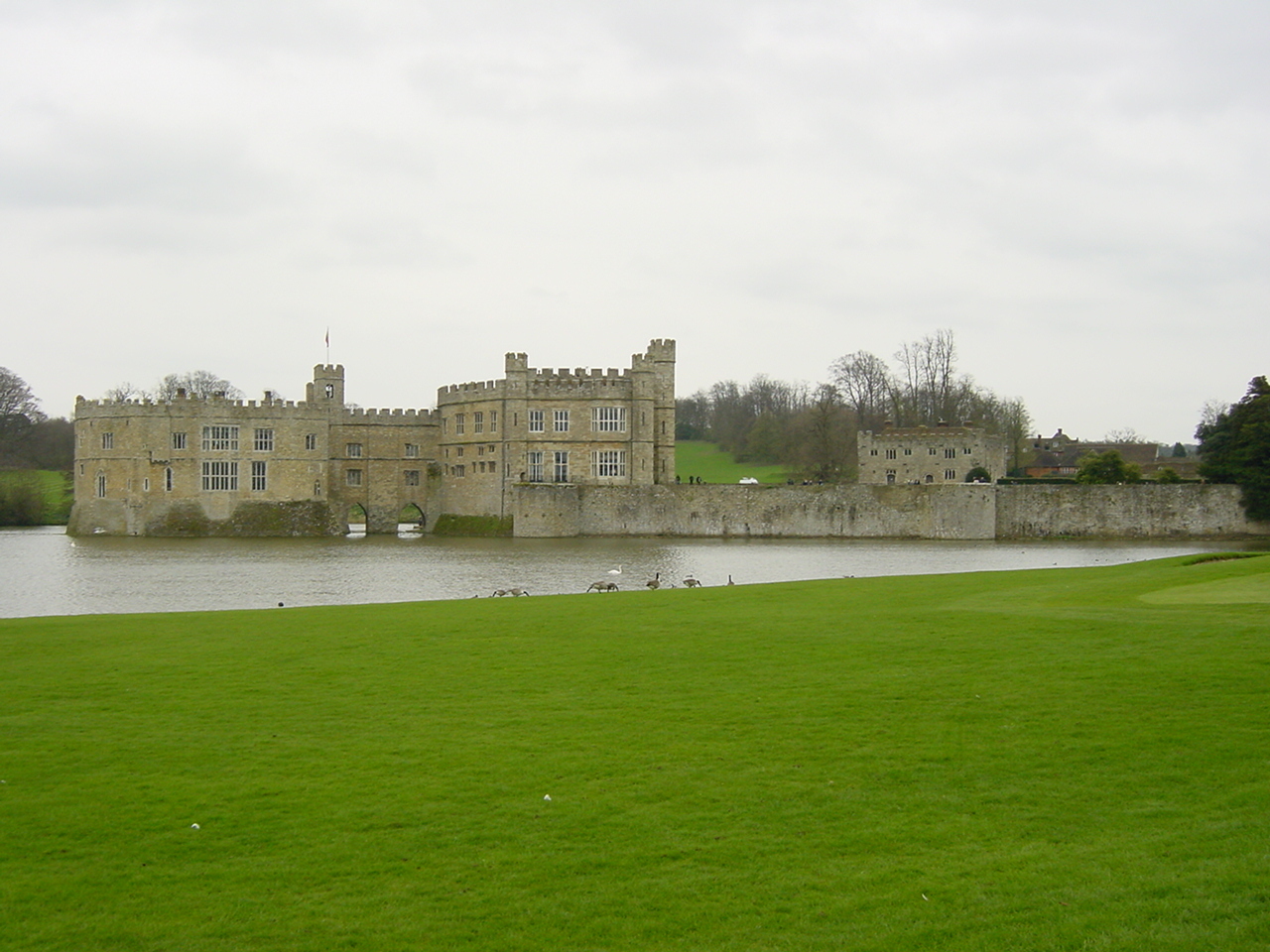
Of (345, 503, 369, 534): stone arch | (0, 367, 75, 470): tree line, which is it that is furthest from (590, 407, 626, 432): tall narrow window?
(0, 367, 75, 470): tree line

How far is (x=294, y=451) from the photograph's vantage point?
193ft

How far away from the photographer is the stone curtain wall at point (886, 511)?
5344 centimetres

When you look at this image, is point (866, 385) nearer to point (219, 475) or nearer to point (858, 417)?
point (858, 417)

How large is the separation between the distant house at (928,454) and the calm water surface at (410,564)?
843 inches

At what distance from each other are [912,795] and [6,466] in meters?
87.0

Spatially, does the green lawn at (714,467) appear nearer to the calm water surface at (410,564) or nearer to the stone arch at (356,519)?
the stone arch at (356,519)

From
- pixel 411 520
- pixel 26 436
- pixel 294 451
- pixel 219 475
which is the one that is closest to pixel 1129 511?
pixel 294 451

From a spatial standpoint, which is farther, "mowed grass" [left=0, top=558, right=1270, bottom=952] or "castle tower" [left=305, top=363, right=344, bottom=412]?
"castle tower" [left=305, top=363, right=344, bottom=412]

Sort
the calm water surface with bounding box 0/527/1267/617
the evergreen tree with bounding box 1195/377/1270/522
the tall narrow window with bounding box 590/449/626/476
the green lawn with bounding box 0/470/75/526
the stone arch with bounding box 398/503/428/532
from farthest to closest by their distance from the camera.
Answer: the green lawn with bounding box 0/470/75/526
the stone arch with bounding box 398/503/428/532
the tall narrow window with bounding box 590/449/626/476
the evergreen tree with bounding box 1195/377/1270/522
the calm water surface with bounding box 0/527/1267/617

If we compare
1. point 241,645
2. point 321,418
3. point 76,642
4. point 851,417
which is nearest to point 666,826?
point 241,645

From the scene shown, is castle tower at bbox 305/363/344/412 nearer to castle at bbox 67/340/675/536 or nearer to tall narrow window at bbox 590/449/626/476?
castle at bbox 67/340/675/536

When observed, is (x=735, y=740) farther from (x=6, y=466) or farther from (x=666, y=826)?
(x=6, y=466)

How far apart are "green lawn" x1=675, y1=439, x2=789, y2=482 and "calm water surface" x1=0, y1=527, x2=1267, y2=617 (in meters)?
33.1

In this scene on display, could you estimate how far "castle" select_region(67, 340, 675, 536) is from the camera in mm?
57281
